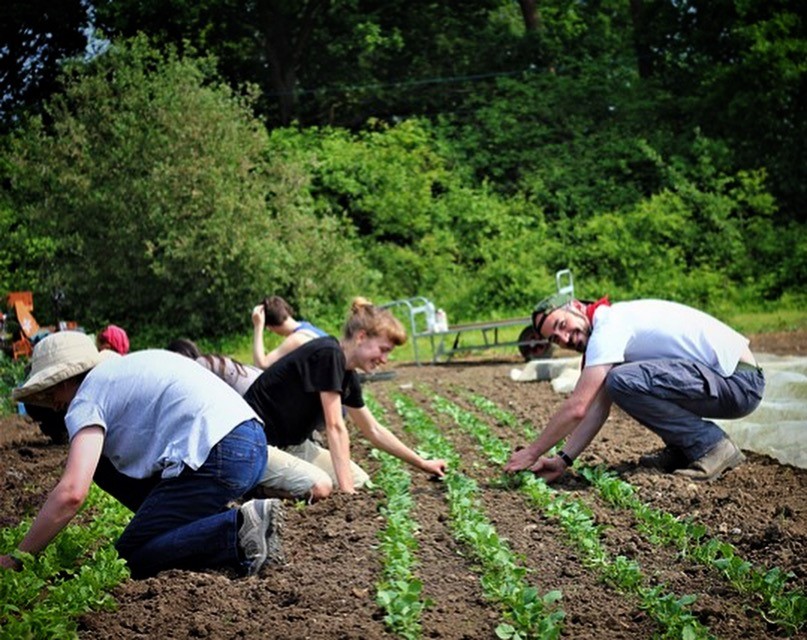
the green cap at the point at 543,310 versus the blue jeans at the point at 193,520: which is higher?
the green cap at the point at 543,310

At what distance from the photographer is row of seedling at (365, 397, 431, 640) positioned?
4.49 meters

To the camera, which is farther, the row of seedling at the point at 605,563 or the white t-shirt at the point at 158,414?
the white t-shirt at the point at 158,414

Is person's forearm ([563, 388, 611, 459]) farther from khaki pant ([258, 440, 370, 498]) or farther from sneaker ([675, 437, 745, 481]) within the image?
khaki pant ([258, 440, 370, 498])

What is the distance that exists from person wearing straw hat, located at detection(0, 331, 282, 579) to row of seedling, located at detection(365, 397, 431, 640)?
0.54m

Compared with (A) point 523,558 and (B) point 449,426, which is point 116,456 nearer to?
(A) point 523,558

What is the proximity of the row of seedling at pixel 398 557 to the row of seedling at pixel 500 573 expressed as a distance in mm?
249

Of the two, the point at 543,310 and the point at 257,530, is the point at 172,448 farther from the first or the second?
the point at 543,310

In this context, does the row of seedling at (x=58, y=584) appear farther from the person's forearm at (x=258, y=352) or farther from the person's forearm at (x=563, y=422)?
the person's forearm at (x=258, y=352)

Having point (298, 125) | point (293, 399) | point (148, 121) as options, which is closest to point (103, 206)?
point (148, 121)

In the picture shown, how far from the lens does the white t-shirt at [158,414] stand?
5.16 m

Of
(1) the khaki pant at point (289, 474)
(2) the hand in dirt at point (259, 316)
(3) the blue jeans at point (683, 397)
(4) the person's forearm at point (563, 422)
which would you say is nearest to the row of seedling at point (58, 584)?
(1) the khaki pant at point (289, 474)

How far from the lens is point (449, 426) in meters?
10.7

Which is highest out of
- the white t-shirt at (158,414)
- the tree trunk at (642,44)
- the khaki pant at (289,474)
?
the tree trunk at (642,44)

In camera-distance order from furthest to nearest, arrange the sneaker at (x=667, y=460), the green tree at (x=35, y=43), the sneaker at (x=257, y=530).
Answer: the green tree at (x=35, y=43)
the sneaker at (x=667, y=460)
the sneaker at (x=257, y=530)
